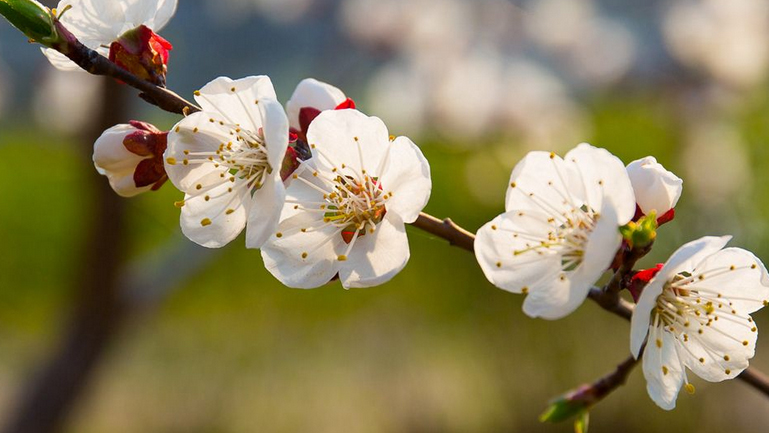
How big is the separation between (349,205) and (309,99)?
9cm

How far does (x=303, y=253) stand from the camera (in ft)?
1.94

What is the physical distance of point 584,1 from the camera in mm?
3010

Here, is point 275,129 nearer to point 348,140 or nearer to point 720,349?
point 348,140

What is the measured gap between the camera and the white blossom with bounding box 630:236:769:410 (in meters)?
0.56

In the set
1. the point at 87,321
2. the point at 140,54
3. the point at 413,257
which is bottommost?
the point at 413,257

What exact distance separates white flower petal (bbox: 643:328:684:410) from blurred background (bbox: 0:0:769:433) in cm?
122

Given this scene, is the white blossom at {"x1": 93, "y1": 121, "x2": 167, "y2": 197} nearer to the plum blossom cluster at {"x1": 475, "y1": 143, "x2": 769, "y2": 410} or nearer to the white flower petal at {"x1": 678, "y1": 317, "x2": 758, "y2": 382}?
the plum blossom cluster at {"x1": 475, "y1": 143, "x2": 769, "y2": 410}

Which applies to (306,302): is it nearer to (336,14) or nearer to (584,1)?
(336,14)

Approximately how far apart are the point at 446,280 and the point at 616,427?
0.85 m

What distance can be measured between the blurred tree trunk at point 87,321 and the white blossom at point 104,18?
3.35ft

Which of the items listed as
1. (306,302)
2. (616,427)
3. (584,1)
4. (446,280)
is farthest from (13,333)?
(584,1)

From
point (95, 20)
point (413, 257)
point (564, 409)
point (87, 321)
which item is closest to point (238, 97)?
point (95, 20)

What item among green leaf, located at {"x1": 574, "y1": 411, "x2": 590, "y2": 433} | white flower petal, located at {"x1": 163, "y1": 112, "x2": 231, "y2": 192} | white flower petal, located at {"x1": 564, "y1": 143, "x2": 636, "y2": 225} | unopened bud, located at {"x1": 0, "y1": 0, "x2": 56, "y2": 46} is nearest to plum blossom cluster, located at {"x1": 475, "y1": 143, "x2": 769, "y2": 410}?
white flower petal, located at {"x1": 564, "y1": 143, "x2": 636, "y2": 225}

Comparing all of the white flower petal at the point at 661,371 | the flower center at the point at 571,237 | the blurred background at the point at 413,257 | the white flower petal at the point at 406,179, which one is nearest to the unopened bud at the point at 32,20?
the white flower petal at the point at 406,179
